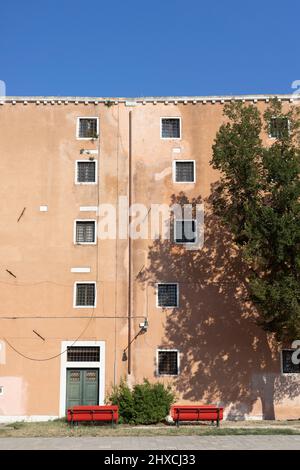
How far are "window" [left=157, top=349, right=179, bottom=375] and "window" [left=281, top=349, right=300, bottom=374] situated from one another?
466cm

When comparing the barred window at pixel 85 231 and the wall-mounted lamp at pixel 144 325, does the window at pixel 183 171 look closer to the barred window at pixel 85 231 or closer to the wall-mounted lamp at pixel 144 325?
the barred window at pixel 85 231

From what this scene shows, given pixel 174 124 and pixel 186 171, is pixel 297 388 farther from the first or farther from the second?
pixel 174 124

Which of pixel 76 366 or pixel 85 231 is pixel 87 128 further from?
pixel 76 366

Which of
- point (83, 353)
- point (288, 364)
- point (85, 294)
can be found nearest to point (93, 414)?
point (83, 353)

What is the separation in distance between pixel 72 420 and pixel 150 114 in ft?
47.9

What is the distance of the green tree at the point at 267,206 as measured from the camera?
897 inches

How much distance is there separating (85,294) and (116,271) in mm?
1753

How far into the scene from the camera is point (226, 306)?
1022 inches

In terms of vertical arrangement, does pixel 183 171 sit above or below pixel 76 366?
above

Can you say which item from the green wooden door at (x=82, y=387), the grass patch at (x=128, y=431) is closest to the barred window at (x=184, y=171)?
the green wooden door at (x=82, y=387)

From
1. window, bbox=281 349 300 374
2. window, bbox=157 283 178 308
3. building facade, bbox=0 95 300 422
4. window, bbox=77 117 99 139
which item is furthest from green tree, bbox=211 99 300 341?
window, bbox=77 117 99 139

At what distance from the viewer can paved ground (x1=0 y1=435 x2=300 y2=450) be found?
16438 mm

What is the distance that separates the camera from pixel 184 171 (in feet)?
90.6
